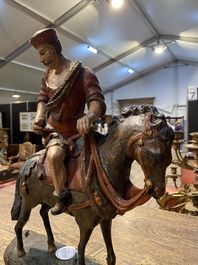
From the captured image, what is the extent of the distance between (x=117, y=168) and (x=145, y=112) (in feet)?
0.58

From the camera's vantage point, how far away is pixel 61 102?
728mm

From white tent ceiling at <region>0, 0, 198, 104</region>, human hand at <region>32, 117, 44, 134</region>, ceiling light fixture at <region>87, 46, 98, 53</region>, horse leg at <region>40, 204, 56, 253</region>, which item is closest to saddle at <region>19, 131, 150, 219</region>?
human hand at <region>32, 117, 44, 134</region>

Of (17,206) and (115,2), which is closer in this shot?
(17,206)

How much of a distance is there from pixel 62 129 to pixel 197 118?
8.71 feet

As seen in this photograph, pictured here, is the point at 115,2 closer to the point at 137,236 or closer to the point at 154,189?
the point at 137,236

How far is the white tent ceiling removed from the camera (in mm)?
3418

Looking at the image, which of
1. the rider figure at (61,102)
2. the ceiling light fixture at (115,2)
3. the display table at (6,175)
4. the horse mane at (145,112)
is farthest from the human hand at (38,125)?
the ceiling light fixture at (115,2)

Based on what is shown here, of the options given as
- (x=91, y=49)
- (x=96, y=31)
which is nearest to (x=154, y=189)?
(x=96, y=31)

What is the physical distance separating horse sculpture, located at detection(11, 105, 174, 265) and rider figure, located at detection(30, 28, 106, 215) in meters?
0.05

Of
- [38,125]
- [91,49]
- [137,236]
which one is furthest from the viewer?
[91,49]

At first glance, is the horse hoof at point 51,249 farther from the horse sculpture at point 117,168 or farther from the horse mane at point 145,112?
the horse mane at point 145,112

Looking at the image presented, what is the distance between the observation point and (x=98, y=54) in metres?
5.51

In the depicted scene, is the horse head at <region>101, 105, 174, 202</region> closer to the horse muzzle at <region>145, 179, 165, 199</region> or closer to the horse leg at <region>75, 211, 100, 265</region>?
the horse muzzle at <region>145, 179, 165, 199</region>

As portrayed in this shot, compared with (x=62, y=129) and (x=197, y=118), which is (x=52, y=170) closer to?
(x=62, y=129)
